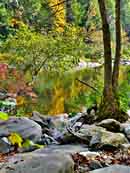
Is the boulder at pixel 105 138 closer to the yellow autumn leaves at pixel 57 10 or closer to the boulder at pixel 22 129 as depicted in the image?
the boulder at pixel 22 129

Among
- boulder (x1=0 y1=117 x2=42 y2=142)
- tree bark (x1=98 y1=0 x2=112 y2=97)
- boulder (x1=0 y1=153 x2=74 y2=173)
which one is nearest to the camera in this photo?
boulder (x1=0 y1=153 x2=74 y2=173)

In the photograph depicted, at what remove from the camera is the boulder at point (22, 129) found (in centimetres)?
771

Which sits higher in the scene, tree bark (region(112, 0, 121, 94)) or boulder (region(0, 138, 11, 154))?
tree bark (region(112, 0, 121, 94))

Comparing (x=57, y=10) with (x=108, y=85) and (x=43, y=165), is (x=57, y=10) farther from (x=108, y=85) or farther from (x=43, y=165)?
(x=43, y=165)

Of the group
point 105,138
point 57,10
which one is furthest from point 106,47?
point 105,138

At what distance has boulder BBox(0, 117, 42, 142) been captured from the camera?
7.71 metres

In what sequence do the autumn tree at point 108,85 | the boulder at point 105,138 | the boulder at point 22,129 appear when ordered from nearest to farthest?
the boulder at point 105,138 < the boulder at point 22,129 < the autumn tree at point 108,85

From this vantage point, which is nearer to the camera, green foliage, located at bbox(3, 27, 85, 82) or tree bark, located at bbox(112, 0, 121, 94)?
tree bark, located at bbox(112, 0, 121, 94)

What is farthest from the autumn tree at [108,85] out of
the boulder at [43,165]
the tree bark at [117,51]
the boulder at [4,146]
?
the boulder at [43,165]

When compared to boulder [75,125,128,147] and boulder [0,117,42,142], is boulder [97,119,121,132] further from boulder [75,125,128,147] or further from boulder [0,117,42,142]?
boulder [0,117,42,142]

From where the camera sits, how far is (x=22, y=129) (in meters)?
7.86

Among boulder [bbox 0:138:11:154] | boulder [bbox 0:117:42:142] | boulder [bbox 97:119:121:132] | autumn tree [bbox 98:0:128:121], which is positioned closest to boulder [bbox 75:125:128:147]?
boulder [bbox 97:119:121:132]

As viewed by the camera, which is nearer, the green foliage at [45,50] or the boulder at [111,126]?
the boulder at [111,126]

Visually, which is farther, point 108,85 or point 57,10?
point 108,85
